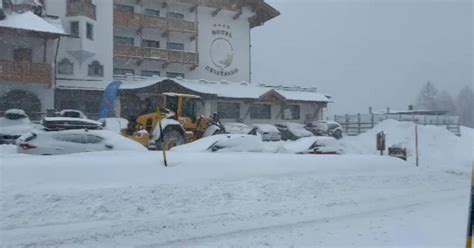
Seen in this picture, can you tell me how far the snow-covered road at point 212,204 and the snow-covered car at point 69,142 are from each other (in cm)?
257

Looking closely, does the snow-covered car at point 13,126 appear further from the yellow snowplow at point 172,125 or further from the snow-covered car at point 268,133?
the snow-covered car at point 268,133

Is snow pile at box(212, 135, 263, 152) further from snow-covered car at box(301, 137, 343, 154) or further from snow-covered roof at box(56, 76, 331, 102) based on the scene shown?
snow-covered roof at box(56, 76, 331, 102)

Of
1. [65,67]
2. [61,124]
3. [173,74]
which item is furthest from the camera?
[173,74]

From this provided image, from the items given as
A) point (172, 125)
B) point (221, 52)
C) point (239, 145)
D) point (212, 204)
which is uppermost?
point (221, 52)

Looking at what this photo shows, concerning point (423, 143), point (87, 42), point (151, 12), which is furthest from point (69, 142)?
point (151, 12)

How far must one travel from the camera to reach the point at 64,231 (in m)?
7.37

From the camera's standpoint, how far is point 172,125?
61.7 feet

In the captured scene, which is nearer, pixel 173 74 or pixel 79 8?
pixel 79 8

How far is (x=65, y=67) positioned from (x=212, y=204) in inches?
1099

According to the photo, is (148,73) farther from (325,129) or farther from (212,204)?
(212,204)

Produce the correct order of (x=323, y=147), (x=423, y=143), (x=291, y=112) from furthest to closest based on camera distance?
1. (x=291, y=112)
2. (x=423, y=143)
3. (x=323, y=147)

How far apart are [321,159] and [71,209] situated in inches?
291

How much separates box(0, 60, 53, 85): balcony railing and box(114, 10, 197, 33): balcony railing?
10272mm

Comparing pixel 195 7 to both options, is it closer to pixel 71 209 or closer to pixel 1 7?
pixel 1 7
